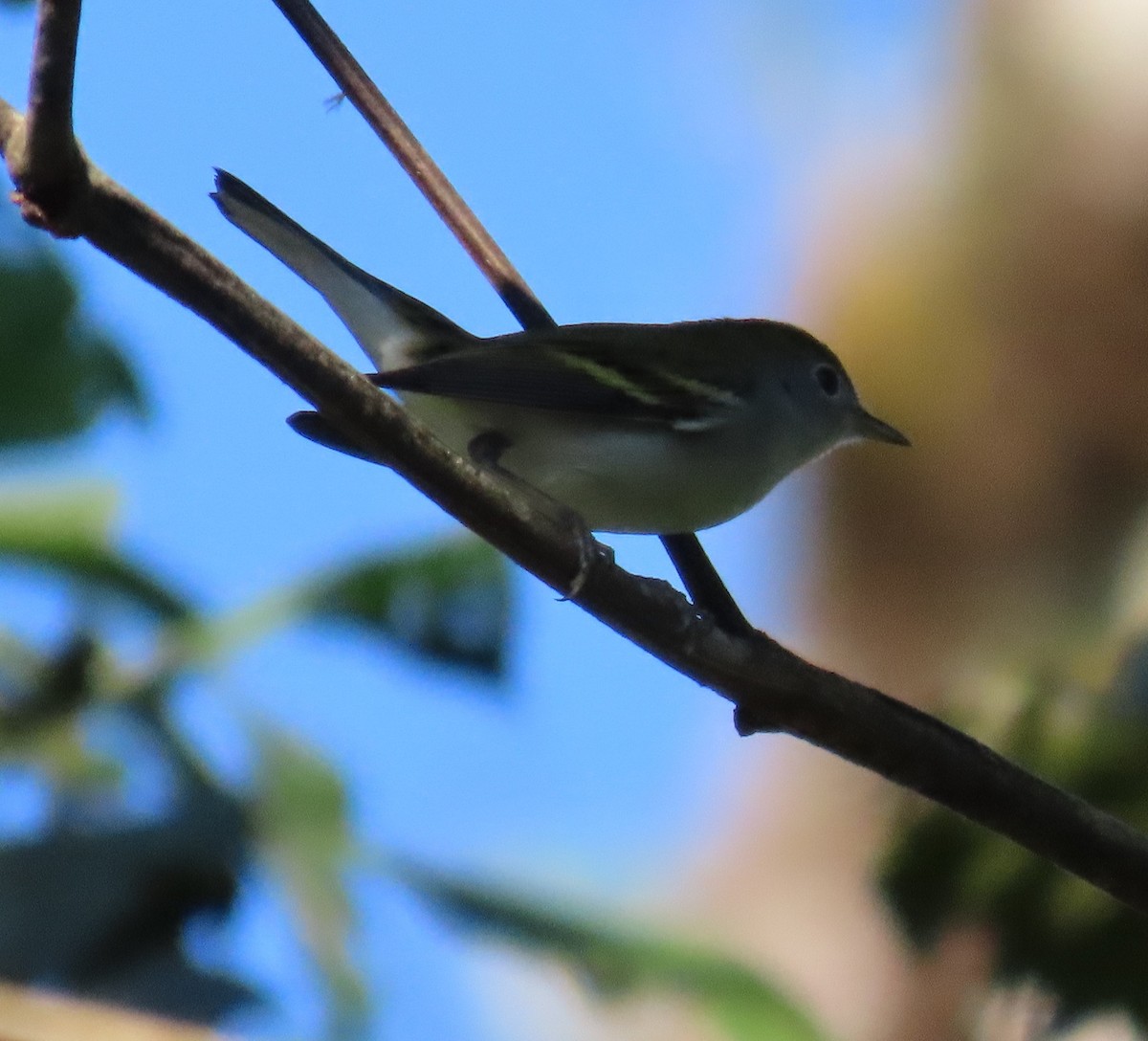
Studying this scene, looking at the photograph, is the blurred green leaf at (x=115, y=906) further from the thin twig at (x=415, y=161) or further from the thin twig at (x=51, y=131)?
the thin twig at (x=51, y=131)

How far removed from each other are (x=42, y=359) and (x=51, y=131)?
163cm

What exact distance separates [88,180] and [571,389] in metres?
1.49

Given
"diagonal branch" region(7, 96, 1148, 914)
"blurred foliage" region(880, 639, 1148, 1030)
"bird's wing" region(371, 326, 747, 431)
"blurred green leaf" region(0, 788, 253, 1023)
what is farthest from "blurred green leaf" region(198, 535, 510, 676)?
"diagonal branch" region(7, 96, 1148, 914)

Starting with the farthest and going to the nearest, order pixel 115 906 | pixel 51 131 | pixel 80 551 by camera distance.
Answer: pixel 80 551, pixel 115 906, pixel 51 131

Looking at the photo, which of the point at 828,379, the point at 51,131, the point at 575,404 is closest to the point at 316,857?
the point at 575,404

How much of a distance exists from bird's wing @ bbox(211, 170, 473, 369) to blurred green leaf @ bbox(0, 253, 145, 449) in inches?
18.7

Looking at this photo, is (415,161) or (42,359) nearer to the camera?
(415,161)

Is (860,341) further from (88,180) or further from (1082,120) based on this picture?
(88,180)

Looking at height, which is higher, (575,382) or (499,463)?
(575,382)

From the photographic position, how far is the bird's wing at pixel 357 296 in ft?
8.17

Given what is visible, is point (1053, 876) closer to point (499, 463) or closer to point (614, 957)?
point (614, 957)

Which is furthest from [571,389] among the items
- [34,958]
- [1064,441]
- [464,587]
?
[1064,441]

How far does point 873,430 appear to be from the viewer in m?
3.60

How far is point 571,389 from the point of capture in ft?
8.95
